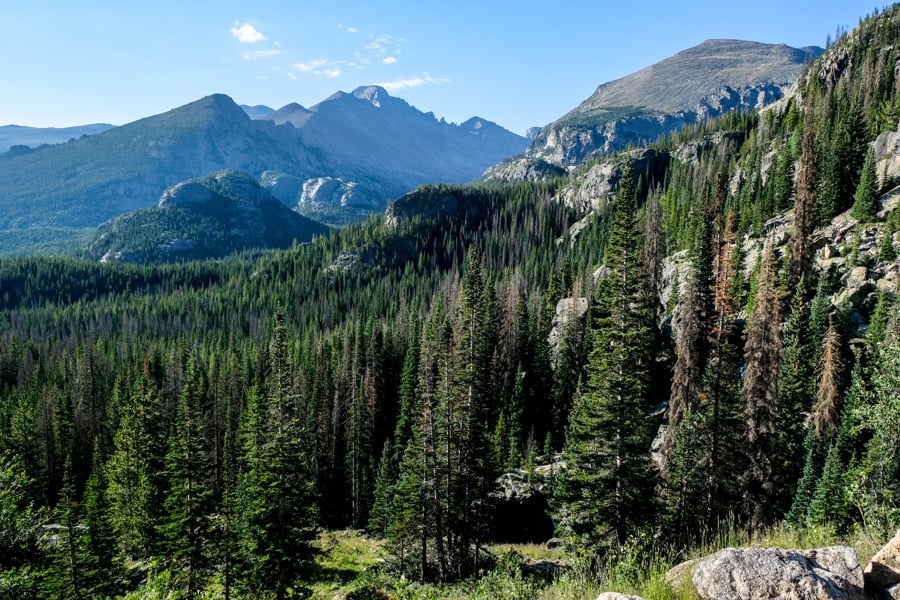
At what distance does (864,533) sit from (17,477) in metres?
26.9

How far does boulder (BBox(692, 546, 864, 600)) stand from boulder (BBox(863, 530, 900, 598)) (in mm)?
395

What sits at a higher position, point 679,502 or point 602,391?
point 602,391

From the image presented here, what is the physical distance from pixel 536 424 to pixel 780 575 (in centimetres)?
7054

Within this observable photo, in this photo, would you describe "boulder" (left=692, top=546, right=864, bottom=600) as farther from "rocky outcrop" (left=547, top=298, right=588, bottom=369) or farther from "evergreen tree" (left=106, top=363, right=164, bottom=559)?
"rocky outcrop" (left=547, top=298, right=588, bottom=369)

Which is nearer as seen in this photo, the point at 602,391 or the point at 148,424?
the point at 602,391

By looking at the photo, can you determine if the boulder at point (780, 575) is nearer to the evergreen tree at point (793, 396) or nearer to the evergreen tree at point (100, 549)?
the evergreen tree at point (100, 549)

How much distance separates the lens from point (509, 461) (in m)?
63.5

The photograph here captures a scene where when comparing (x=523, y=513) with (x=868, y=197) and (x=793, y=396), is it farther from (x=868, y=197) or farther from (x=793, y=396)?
(x=868, y=197)

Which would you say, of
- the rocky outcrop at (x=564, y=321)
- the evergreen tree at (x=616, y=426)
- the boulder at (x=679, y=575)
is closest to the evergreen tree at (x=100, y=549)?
the evergreen tree at (x=616, y=426)

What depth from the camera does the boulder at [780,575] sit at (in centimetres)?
691

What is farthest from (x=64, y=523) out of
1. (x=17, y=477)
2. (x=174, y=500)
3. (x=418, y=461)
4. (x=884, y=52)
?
(x=884, y=52)

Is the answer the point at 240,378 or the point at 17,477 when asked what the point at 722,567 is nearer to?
the point at 17,477

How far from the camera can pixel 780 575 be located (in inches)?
279

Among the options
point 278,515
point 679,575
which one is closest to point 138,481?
point 278,515
